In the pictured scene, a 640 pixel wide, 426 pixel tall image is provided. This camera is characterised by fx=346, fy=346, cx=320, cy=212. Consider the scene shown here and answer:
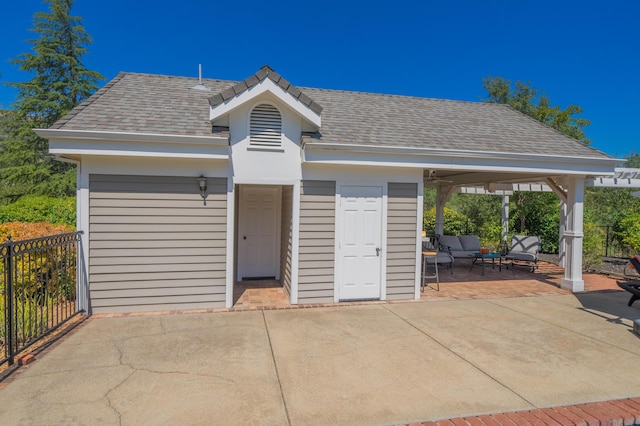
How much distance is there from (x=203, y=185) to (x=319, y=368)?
3.57 metres

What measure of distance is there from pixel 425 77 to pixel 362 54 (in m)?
6.30

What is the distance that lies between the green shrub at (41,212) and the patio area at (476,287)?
7.79 m

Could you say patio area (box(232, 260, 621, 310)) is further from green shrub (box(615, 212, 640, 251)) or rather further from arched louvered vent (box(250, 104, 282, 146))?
green shrub (box(615, 212, 640, 251))

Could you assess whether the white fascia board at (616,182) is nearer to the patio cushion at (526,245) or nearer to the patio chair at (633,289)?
the patio cushion at (526,245)

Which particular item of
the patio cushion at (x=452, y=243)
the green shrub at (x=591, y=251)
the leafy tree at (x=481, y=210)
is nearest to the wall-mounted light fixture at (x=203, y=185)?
the patio cushion at (x=452, y=243)

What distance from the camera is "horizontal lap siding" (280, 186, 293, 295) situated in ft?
22.7

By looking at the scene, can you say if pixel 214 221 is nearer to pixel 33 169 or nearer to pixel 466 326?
pixel 466 326

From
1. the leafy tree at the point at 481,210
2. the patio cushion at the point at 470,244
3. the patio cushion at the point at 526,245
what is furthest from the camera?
the leafy tree at the point at 481,210

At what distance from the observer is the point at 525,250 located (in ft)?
35.7

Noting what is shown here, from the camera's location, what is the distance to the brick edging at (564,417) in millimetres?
2924

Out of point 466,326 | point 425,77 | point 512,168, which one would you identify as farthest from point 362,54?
point 466,326

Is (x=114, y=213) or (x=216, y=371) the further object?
(x=114, y=213)

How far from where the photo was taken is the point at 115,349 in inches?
172

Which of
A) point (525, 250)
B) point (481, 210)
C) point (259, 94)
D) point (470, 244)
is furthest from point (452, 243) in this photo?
point (481, 210)
